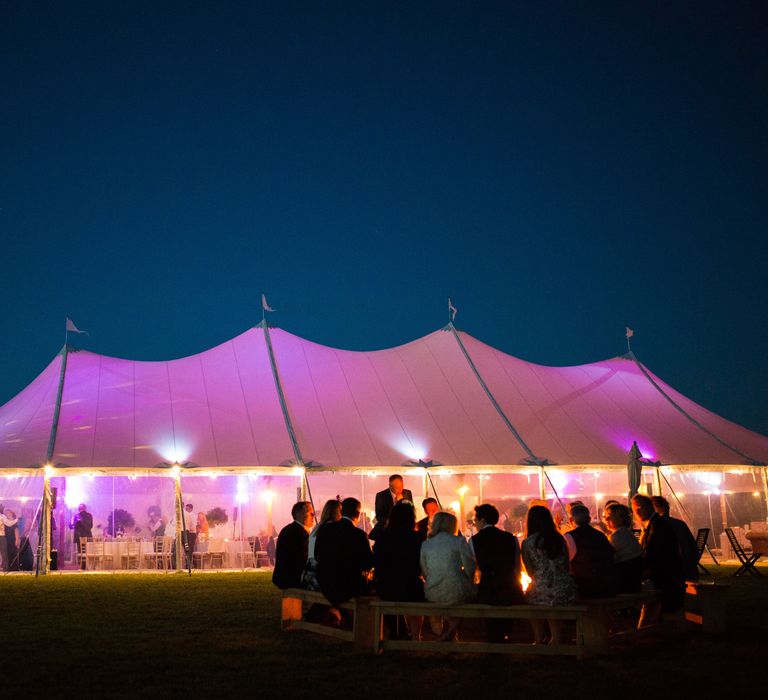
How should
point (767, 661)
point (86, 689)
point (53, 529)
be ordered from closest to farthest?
point (86, 689) → point (767, 661) → point (53, 529)

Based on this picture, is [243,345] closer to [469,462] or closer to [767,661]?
[469,462]

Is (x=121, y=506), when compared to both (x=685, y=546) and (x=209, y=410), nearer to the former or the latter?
(x=209, y=410)

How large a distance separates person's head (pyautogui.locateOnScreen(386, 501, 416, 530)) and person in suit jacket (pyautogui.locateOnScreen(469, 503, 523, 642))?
0.50 meters

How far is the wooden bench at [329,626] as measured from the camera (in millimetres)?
6555

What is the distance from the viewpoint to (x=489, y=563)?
6.52 meters

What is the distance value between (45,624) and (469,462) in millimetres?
9830

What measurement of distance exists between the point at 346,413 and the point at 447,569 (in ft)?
37.3

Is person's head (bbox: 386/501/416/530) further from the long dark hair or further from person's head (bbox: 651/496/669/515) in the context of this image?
person's head (bbox: 651/496/669/515)

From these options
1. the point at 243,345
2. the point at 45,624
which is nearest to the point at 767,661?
the point at 45,624

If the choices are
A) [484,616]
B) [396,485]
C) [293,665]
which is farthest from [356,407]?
[293,665]

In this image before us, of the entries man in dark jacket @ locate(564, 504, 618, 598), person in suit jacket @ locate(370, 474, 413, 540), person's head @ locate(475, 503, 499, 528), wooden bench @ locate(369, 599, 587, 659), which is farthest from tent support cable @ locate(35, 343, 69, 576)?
man in dark jacket @ locate(564, 504, 618, 598)

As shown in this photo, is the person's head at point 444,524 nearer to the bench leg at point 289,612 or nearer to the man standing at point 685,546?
the bench leg at point 289,612

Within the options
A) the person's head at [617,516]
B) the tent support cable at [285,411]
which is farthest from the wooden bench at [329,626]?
the tent support cable at [285,411]

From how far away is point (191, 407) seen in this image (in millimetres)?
17281
